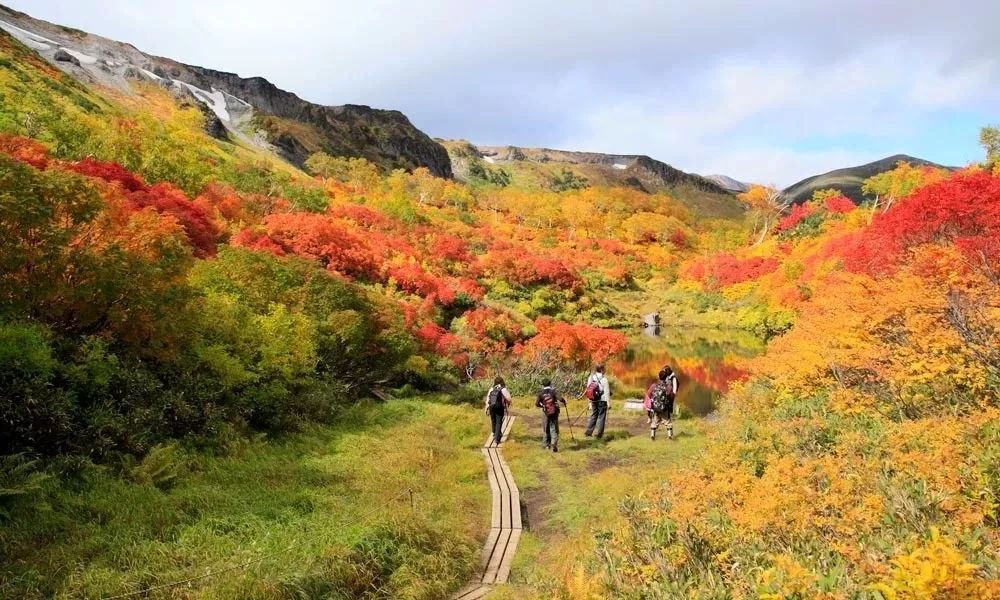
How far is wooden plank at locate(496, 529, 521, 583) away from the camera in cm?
802

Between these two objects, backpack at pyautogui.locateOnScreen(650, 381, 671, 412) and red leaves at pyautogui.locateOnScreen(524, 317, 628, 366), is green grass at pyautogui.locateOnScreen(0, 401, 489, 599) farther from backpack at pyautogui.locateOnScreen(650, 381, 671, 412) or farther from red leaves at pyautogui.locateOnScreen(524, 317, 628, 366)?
red leaves at pyautogui.locateOnScreen(524, 317, 628, 366)

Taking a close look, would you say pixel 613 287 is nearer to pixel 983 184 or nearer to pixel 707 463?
pixel 983 184

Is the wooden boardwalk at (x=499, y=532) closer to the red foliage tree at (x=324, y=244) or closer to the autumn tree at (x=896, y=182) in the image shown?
the red foliage tree at (x=324, y=244)

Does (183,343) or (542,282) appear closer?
(183,343)

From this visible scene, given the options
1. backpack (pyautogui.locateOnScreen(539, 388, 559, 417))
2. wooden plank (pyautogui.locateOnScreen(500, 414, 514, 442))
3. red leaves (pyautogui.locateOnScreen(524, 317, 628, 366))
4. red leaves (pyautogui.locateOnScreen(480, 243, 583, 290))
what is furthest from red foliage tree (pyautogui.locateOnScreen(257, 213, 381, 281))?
red leaves (pyautogui.locateOnScreen(480, 243, 583, 290))

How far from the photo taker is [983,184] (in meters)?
25.3

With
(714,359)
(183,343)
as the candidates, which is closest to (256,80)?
(714,359)

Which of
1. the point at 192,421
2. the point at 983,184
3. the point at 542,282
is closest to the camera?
the point at 192,421

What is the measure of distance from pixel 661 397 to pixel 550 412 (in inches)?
126

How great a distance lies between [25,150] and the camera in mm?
19688

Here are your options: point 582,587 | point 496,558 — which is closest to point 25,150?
point 496,558

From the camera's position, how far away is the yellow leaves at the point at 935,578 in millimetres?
3240

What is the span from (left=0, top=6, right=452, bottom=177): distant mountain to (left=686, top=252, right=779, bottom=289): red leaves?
69.4 metres

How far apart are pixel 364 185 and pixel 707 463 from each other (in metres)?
82.3
